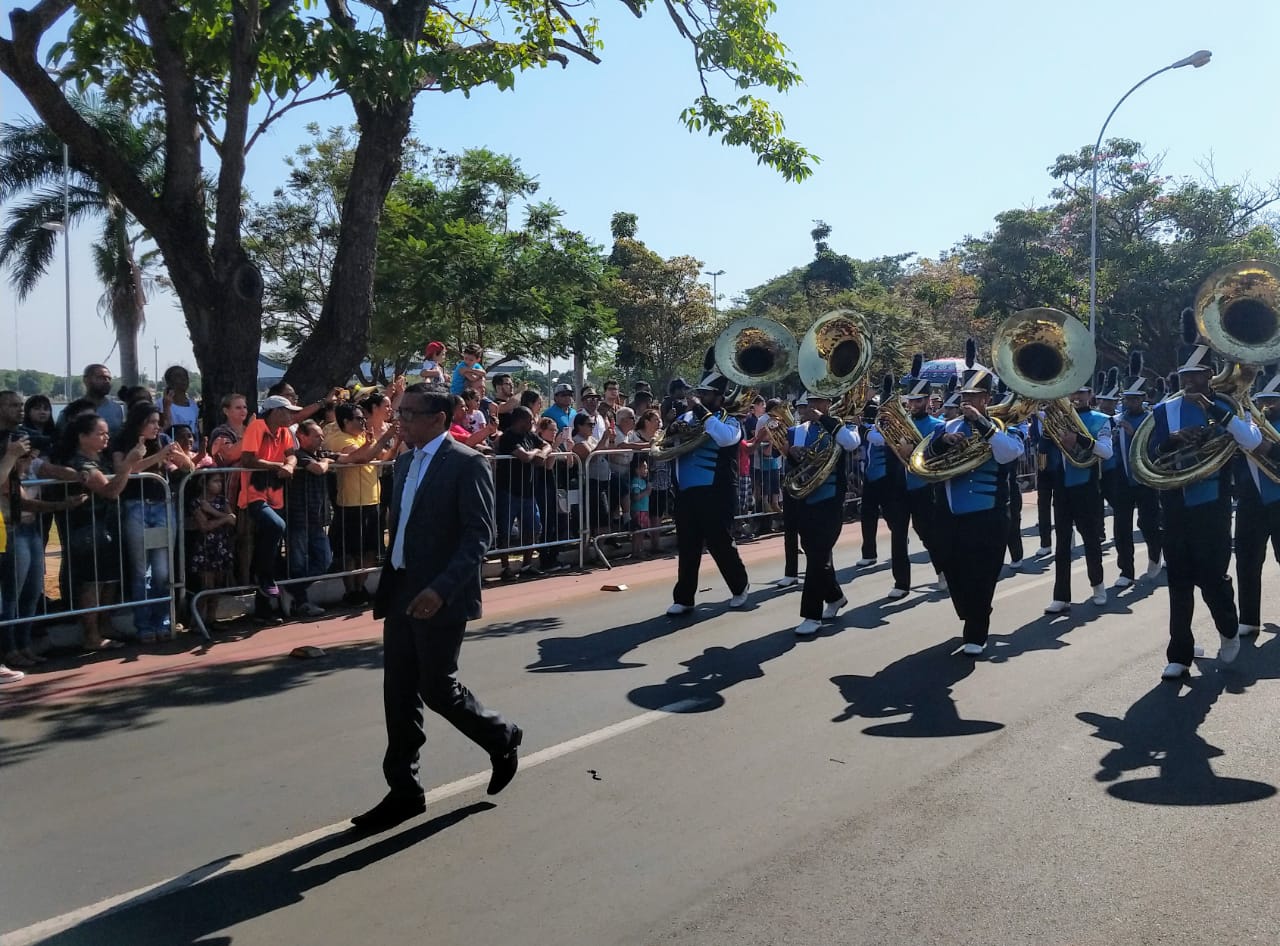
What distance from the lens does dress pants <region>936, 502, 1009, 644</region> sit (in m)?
7.36

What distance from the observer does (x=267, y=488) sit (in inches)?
332

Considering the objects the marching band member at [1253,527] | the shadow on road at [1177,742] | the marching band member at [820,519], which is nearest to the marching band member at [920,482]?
the marching band member at [820,519]

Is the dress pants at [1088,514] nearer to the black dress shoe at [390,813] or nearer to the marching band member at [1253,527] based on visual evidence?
the marching band member at [1253,527]

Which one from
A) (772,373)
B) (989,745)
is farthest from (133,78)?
(989,745)

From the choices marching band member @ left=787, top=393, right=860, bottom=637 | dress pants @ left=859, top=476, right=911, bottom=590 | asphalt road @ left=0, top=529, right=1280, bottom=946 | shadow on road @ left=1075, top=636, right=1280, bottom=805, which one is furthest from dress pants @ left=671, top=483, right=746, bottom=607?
shadow on road @ left=1075, top=636, right=1280, bottom=805

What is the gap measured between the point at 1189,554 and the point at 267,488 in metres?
6.51

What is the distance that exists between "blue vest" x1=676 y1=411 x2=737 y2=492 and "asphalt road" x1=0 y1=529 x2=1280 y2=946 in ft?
5.83

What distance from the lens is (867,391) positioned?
8.83 metres

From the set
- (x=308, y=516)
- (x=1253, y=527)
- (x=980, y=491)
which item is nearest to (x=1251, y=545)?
(x=1253, y=527)

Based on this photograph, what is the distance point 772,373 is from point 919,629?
2.58 m

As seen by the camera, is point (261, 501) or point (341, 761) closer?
point (341, 761)

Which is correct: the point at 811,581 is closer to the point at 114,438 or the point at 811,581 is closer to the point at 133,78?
the point at 114,438

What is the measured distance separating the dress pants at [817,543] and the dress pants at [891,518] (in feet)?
6.22

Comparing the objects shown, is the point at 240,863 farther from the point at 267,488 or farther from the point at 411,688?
the point at 267,488
